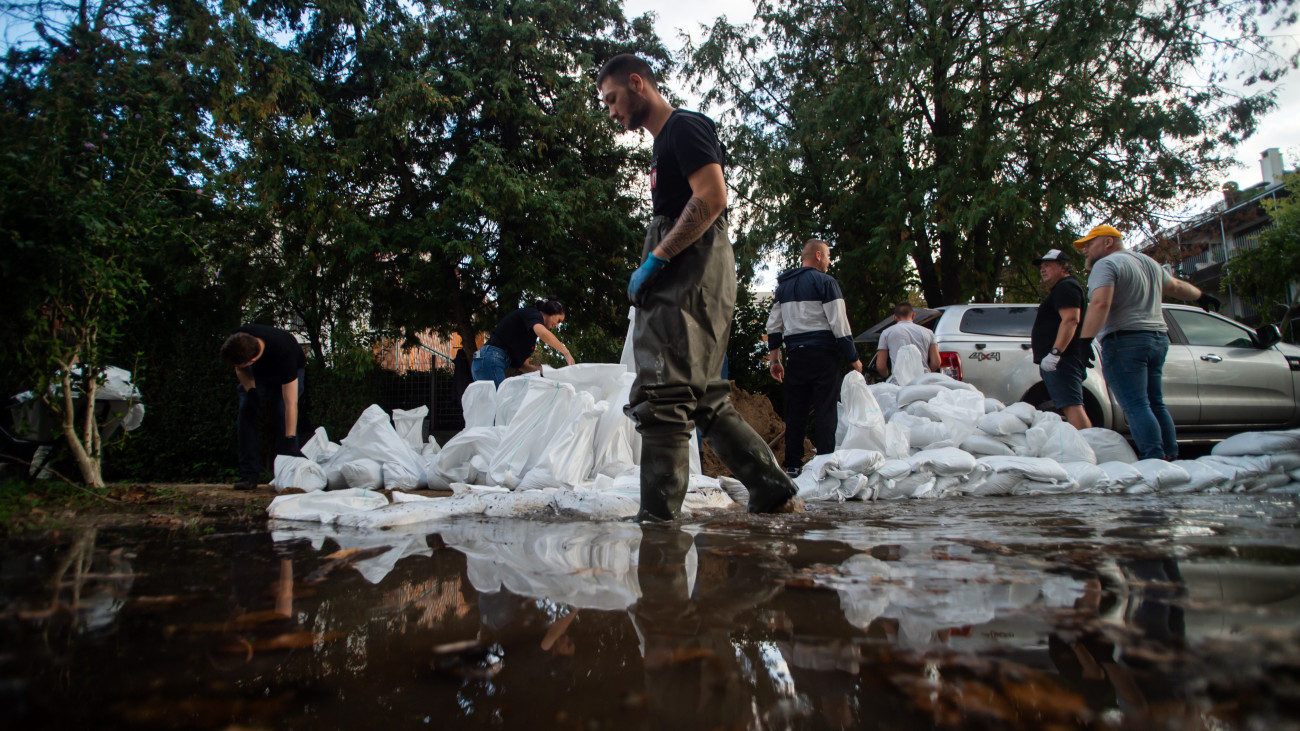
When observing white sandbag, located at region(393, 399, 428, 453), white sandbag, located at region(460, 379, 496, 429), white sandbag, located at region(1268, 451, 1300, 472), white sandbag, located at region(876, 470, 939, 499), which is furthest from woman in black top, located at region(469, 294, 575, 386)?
white sandbag, located at region(1268, 451, 1300, 472)

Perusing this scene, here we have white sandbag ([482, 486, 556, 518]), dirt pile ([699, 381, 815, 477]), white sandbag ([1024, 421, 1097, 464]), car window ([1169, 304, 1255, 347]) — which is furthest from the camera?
dirt pile ([699, 381, 815, 477])

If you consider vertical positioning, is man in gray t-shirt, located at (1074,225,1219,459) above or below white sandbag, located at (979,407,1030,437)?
above

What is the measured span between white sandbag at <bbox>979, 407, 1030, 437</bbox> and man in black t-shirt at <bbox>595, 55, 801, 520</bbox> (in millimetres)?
2462

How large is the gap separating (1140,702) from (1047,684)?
0.08 meters

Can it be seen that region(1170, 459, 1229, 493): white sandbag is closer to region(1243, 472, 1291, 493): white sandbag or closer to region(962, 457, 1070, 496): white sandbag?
region(1243, 472, 1291, 493): white sandbag

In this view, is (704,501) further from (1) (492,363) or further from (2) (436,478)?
(1) (492,363)

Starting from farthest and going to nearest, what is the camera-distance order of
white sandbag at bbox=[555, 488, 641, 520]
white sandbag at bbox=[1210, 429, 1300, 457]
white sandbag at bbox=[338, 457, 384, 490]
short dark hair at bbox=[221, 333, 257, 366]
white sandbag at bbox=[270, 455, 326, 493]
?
1. short dark hair at bbox=[221, 333, 257, 366]
2. white sandbag at bbox=[338, 457, 384, 490]
3. white sandbag at bbox=[270, 455, 326, 493]
4. white sandbag at bbox=[1210, 429, 1300, 457]
5. white sandbag at bbox=[555, 488, 641, 520]

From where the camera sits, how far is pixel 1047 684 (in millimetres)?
758

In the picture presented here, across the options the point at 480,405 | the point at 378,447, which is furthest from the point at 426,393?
the point at 378,447

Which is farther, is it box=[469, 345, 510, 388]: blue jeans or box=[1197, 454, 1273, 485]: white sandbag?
box=[469, 345, 510, 388]: blue jeans

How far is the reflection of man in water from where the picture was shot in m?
0.75

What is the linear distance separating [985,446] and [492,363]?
3884mm

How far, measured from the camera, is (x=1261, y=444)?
158 inches

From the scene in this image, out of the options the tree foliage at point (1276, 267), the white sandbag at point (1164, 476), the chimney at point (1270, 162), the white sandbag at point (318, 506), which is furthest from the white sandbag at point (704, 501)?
the chimney at point (1270, 162)
